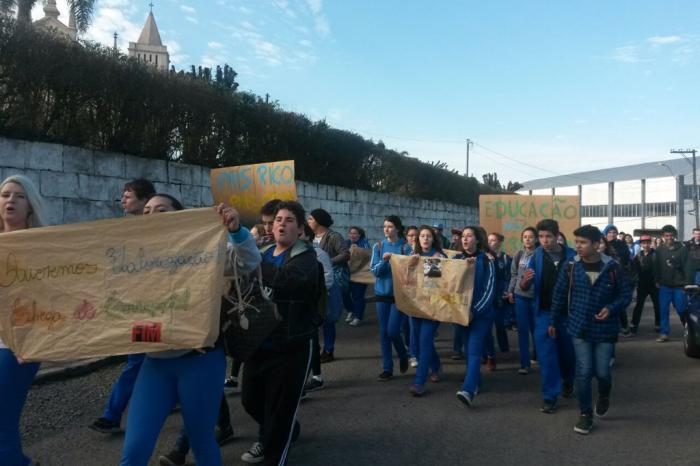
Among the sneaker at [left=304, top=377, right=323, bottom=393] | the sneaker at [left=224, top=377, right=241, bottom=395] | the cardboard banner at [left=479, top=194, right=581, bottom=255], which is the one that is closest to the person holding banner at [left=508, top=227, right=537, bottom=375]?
the sneaker at [left=304, top=377, right=323, bottom=393]

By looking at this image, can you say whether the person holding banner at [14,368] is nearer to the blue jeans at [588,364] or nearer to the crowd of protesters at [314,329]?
the crowd of protesters at [314,329]

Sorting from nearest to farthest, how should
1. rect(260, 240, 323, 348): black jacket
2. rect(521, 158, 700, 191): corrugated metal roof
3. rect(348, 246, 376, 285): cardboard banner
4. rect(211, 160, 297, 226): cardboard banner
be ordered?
1. rect(260, 240, 323, 348): black jacket
2. rect(211, 160, 297, 226): cardboard banner
3. rect(348, 246, 376, 285): cardboard banner
4. rect(521, 158, 700, 191): corrugated metal roof

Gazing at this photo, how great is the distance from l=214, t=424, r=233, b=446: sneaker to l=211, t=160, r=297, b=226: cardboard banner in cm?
369

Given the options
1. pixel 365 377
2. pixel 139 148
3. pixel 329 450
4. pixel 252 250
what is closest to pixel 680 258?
pixel 365 377

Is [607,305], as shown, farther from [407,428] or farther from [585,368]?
[407,428]

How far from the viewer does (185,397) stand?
3.03m

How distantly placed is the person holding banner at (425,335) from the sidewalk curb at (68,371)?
360 cm

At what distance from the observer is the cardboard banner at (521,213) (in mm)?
9844

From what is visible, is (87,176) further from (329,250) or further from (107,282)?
(107,282)

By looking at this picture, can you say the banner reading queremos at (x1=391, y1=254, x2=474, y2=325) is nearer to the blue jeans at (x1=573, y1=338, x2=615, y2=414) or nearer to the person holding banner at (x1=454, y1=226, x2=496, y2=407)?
the person holding banner at (x1=454, y1=226, x2=496, y2=407)

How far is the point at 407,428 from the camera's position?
522 centimetres

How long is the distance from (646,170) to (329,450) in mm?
76534

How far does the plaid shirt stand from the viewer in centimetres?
525

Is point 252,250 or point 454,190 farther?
point 454,190
